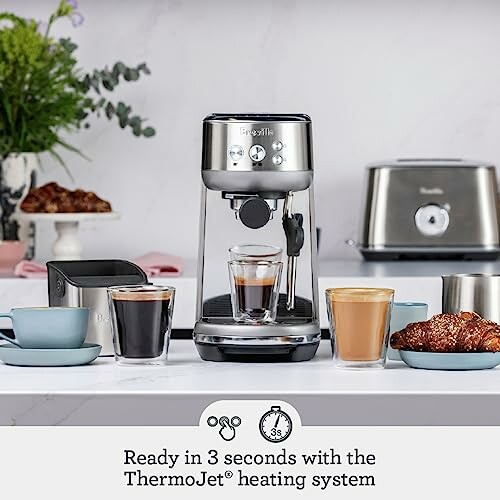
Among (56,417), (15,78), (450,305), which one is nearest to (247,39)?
(15,78)

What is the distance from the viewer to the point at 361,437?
1.22 metres

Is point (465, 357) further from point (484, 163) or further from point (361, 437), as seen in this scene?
point (484, 163)

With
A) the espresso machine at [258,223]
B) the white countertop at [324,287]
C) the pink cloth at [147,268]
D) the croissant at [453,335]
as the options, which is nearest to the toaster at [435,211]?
the white countertop at [324,287]

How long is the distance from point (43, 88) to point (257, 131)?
1.37m

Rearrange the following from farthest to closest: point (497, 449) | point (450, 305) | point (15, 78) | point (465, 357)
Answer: point (15, 78) → point (450, 305) → point (465, 357) → point (497, 449)

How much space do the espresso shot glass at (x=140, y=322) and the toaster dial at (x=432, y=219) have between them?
1470mm

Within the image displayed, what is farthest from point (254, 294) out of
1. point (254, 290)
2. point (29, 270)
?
point (29, 270)

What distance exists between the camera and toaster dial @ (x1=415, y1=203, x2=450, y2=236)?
282 cm

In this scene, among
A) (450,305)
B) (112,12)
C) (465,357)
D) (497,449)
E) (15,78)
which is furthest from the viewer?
(112,12)

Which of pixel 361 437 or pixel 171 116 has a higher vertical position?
pixel 171 116

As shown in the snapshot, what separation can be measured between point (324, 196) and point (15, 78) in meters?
0.90

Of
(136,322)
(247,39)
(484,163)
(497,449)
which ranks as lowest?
(497,449)

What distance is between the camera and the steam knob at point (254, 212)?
1.52m

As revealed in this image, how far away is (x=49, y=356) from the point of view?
1441mm
